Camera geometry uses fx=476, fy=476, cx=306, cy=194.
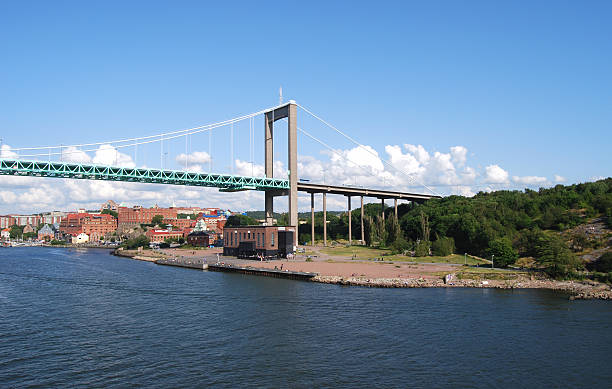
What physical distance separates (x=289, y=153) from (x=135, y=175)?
91.8ft

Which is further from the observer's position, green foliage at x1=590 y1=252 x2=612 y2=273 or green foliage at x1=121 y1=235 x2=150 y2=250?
green foliage at x1=121 y1=235 x2=150 y2=250

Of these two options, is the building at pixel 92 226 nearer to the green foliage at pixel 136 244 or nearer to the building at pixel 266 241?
the green foliage at pixel 136 244

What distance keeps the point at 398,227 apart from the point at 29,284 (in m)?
60.4

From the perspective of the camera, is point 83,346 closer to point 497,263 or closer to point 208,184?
point 497,263

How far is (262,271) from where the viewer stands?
60.8 metres

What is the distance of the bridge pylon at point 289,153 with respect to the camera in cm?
8956

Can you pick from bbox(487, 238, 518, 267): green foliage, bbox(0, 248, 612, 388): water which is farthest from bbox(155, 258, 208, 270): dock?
bbox(487, 238, 518, 267): green foliage

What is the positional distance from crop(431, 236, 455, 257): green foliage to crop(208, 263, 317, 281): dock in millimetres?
26637

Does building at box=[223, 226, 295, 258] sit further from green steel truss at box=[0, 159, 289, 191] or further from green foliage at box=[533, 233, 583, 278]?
green foliage at box=[533, 233, 583, 278]

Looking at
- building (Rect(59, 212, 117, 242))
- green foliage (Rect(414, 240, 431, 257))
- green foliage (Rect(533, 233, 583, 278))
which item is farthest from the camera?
building (Rect(59, 212, 117, 242))

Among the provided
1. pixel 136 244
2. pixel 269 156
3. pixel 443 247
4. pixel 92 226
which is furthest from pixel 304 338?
pixel 92 226

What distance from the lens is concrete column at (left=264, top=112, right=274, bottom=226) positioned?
312ft

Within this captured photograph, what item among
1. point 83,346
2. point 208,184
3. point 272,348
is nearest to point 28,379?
point 83,346

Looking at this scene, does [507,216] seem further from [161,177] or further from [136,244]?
[136,244]
